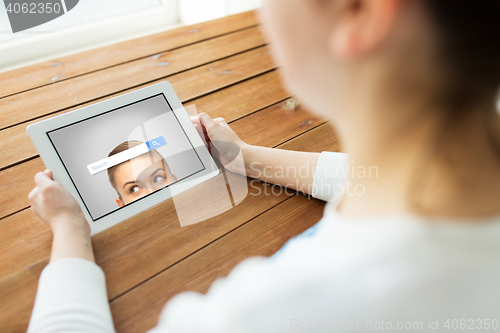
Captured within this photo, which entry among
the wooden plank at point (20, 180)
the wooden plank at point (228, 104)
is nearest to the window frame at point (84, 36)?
the wooden plank at point (228, 104)

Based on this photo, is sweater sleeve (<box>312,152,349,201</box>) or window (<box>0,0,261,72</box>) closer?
sweater sleeve (<box>312,152,349,201</box>)

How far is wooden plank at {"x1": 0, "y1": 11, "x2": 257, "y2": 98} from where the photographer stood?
1.05 metres

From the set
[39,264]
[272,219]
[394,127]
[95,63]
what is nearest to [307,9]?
[394,127]

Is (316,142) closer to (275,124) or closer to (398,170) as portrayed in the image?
(275,124)

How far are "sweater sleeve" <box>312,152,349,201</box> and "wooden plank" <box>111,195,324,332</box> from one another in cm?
3

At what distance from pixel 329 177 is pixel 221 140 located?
267mm

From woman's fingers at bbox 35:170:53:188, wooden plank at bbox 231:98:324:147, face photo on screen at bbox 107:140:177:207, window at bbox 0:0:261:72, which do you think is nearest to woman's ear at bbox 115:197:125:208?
face photo on screen at bbox 107:140:177:207

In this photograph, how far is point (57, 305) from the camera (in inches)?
20.3

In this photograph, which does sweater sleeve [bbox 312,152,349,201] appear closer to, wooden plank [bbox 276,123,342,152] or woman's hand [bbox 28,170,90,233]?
wooden plank [bbox 276,123,342,152]

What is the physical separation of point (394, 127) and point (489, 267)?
0.15 m

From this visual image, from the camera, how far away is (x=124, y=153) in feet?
2.36

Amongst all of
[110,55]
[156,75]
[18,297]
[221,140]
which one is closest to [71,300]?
[18,297]

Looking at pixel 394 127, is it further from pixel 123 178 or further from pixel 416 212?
pixel 123 178

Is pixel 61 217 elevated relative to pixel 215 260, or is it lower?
elevated
